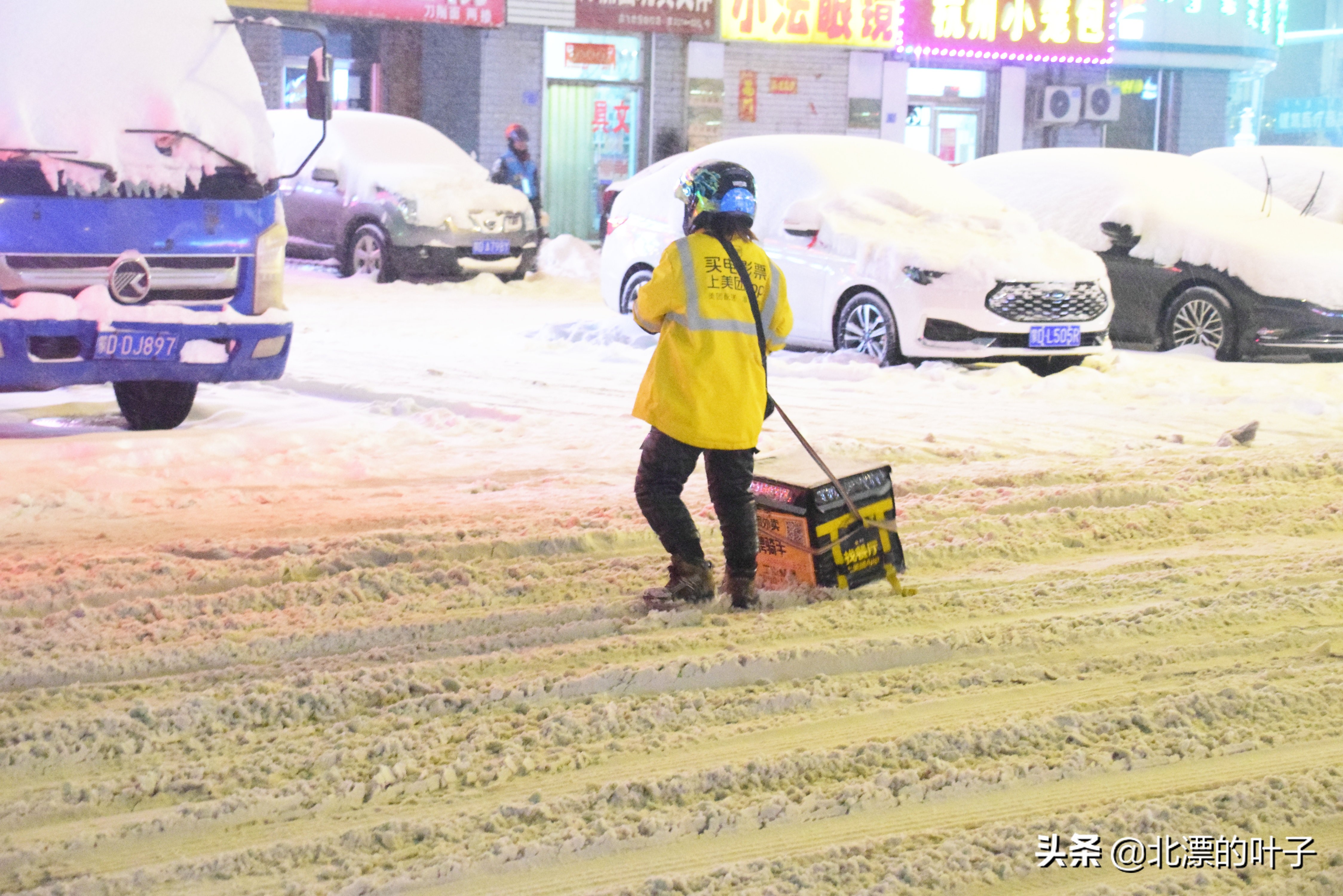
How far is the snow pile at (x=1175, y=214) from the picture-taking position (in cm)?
1111

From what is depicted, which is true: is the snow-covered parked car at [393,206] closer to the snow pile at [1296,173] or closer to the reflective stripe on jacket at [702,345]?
the snow pile at [1296,173]

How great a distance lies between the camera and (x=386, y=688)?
395cm

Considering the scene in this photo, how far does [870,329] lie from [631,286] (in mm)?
2550

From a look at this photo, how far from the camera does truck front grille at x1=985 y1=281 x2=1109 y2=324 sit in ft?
33.2

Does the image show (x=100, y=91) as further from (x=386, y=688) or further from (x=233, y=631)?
(x=386, y=688)

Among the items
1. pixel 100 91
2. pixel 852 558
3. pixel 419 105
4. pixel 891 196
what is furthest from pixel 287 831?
pixel 419 105

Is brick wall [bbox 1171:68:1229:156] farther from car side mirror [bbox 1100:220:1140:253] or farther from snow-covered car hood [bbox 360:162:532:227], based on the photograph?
car side mirror [bbox 1100:220:1140:253]

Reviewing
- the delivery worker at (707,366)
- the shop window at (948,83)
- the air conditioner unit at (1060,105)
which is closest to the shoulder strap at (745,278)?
the delivery worker at (707,366)

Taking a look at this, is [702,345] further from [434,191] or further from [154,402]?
[434,191]

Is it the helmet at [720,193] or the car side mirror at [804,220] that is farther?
the car side mirror at [804,220]

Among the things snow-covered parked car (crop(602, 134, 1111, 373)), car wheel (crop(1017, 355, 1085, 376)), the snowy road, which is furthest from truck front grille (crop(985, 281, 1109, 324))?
the snowy road

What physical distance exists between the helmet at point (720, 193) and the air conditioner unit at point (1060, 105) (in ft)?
72.8

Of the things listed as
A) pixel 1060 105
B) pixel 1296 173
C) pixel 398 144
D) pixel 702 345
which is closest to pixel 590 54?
pixel 398 144

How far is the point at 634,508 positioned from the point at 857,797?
9.73ft
